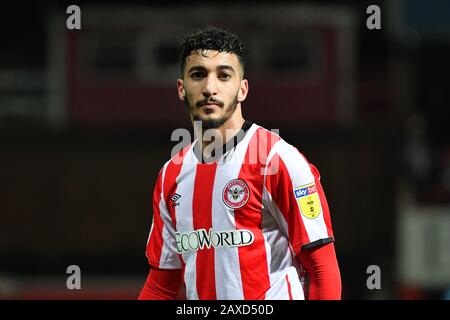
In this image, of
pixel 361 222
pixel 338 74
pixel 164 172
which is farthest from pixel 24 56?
pixel 164 172

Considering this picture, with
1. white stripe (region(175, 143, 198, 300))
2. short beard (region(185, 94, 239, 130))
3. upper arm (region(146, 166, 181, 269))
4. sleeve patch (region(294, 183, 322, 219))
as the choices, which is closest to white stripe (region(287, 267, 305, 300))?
sleeve patch (region(294, 183, 322, 219))

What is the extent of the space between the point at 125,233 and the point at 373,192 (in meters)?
4.79

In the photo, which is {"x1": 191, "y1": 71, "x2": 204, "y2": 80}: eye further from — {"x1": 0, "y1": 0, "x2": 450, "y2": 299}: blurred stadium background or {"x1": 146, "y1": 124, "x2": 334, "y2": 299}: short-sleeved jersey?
{"x1": 0, "y1": 0, "x2": 450, "y2": 299}: blurred stadium background

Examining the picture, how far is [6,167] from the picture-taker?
17703 mm

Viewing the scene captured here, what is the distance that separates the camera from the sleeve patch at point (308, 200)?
12.6 feet

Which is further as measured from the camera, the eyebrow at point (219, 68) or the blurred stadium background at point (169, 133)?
the blurred stadium background at point (169, 133)

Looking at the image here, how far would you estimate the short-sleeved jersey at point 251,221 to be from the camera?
12.7ft

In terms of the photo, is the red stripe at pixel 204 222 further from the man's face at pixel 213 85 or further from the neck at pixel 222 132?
the man's face at pixel 213 85

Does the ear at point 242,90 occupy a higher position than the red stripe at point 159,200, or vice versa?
the ear at point 242,90

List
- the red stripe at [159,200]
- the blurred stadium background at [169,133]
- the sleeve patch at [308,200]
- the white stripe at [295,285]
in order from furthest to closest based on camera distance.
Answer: the blurred stadium background at [169,133] → the red stripe at [159,200] → the white stripe at [295,285] → the sleeve patch at [308,200]

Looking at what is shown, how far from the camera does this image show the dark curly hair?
3924mm

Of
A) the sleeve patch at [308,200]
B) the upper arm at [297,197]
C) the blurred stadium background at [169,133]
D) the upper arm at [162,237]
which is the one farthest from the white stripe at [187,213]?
the blurred stadium background at [169,133]

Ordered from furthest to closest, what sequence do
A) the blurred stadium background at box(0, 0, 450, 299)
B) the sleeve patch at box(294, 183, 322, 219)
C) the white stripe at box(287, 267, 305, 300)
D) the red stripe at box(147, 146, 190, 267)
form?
the blurred stadium background at box(0, 0, 450, 299), the red stripe at box(147, 146, 190, 267), the white stripe at box(287, 267, 305, 300), the sleeve patch at box(294, 183, 322, 219)

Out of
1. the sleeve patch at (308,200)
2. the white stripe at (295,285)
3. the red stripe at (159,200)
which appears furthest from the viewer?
the red stripe at (159,200)
